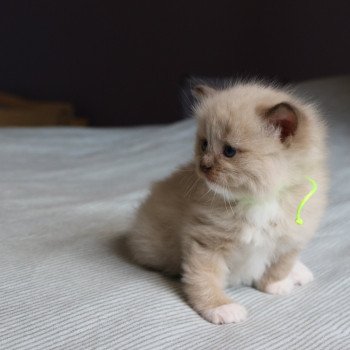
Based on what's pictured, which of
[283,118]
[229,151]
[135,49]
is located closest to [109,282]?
[229,151]

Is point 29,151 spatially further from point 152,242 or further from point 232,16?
point 232,16

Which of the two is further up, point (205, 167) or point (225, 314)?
point (205, 167)

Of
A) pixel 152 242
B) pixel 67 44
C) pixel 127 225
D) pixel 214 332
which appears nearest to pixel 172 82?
pixel 67 44

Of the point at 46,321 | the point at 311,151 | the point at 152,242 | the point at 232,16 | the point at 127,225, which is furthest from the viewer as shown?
the point at 232,16

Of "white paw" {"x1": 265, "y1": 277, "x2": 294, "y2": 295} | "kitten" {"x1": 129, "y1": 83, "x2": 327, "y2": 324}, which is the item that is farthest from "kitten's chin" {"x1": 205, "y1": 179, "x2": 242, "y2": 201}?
"white paw" {"x1": 265, "y1": 277, "x2": 294, "y2": 295}

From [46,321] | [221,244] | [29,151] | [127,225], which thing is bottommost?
[29,151]

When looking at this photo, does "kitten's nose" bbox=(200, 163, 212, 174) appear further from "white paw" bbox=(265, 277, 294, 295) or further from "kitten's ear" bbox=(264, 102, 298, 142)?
"white paw" bbox=(265, 277, 294, 295)

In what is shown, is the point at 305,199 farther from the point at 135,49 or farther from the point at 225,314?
the point at 135,49
